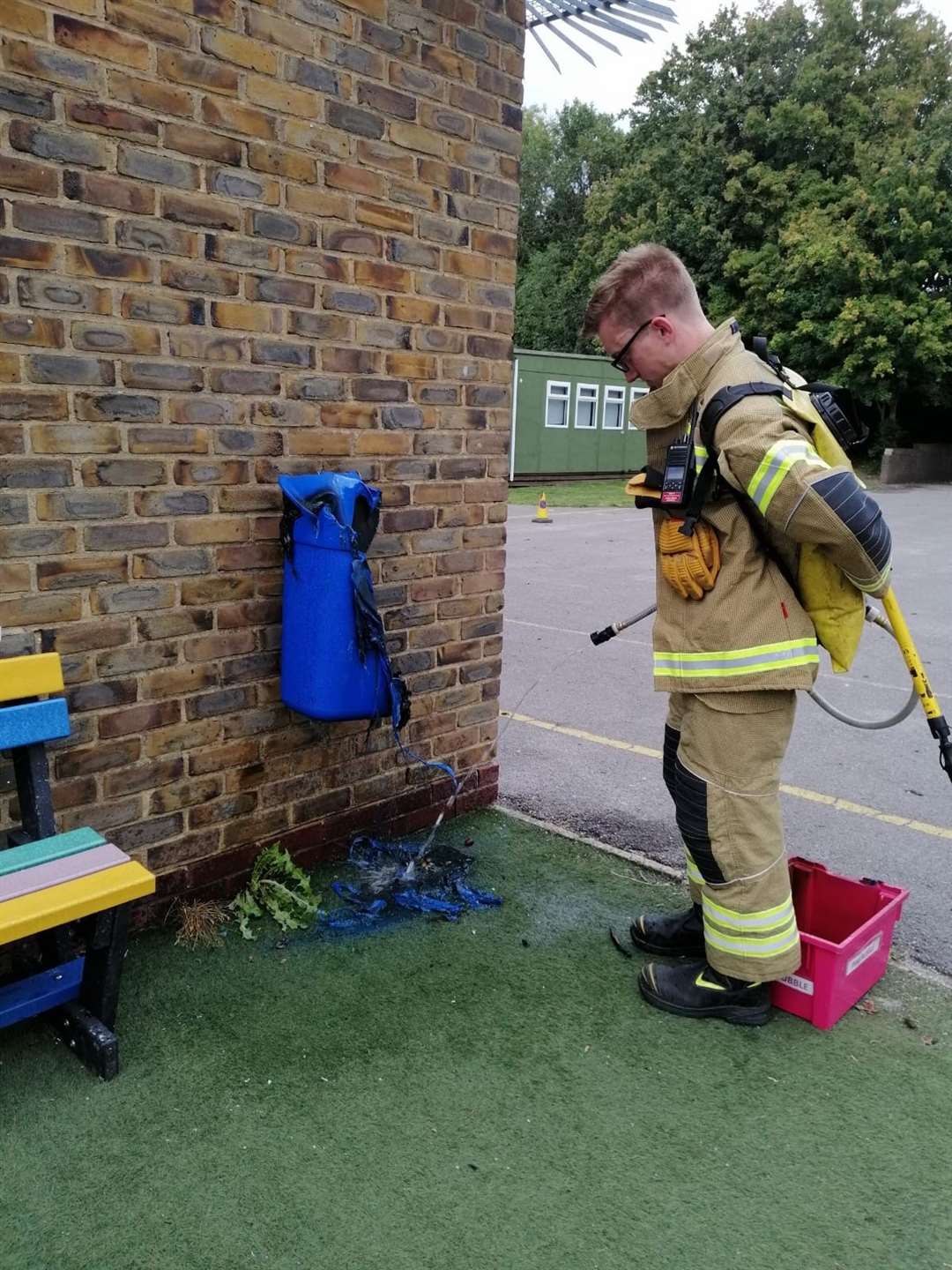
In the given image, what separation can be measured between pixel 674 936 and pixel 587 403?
67.9 feet

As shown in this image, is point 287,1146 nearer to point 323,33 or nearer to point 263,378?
point 263,378

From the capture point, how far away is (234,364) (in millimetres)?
2941

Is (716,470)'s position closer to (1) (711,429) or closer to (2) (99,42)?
(1) (711,429)

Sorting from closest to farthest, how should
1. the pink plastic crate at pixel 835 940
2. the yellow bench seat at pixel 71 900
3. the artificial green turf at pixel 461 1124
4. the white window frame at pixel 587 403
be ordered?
the artificial green turf at pixel 461 1124, the yellow bench seat at pixel 71 900, the pink plastic crate at pixel 835 940, the white window frame at pixel 587 403

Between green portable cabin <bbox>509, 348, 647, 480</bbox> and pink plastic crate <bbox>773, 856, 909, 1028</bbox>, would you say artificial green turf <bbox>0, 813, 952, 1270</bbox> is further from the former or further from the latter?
green portable cabin <bbox>509, 348, 647, 480</bbox>

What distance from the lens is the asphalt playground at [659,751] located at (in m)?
3.90

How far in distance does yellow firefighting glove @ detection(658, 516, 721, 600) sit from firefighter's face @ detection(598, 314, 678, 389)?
1.33 feet

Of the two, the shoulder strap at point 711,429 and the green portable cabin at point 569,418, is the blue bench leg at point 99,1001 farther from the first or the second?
the green portable cabin at point 569,418

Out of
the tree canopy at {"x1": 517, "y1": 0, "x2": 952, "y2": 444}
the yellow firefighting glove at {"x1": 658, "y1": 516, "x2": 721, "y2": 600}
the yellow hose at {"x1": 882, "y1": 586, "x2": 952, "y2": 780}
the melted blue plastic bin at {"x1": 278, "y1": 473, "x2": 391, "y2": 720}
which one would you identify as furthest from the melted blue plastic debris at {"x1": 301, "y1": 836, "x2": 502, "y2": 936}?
the tree canopy at {"x1": 517, "y1": 0, "x2": 952, "y2": 444}

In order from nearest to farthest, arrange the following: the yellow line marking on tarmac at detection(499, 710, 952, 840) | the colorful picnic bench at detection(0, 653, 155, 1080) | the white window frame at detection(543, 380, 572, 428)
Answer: the colorful picnic bench at detection(0, 653, 155, 1080) < the yellow line marking on tarmac at detection(499, 710, 952, 840) < the white window frame at detection(543, 380, 572, 428)

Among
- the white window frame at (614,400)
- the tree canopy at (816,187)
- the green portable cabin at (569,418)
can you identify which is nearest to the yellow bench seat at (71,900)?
the green portable cabin at (569,418)

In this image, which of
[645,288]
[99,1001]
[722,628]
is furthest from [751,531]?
[99,1001]

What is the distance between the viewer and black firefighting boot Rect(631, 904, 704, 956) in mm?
→ 3045

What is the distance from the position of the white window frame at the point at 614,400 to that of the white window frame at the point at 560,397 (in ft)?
4.45
